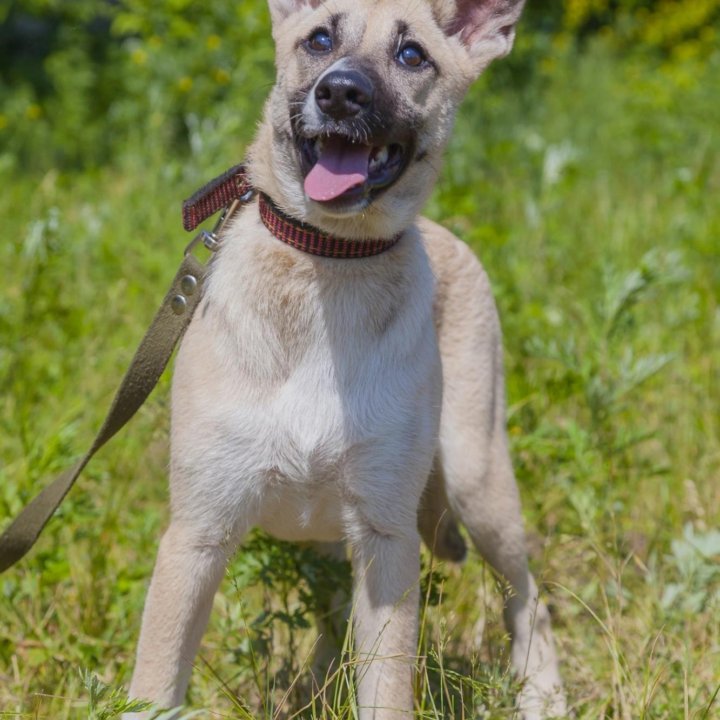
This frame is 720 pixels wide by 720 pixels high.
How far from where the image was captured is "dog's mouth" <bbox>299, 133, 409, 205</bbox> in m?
2.56

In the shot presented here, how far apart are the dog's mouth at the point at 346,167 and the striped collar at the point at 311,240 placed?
13 centimetres

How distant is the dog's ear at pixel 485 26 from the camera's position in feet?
10.3

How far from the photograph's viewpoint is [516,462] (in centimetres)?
403

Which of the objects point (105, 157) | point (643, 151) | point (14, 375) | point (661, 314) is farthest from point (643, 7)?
point (14, 375)

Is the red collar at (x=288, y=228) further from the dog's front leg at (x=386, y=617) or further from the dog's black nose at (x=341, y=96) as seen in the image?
the dog's front leg at (x=386, y=617)

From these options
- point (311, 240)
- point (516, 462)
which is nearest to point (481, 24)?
point (311, 240)

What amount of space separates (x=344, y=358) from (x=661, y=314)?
3.06 m

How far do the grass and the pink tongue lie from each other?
3.08ft

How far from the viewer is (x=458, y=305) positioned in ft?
11.0

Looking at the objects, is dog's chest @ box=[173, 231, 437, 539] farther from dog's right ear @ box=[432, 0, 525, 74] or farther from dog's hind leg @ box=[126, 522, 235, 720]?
dog's right ear @ box=[432, 0, 525, 74]

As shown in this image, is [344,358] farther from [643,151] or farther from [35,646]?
[643,151]

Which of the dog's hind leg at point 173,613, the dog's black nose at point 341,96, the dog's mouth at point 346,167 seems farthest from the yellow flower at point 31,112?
the dog's hind leg at point 173,613

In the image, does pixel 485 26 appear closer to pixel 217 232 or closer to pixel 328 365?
pixel 217 232

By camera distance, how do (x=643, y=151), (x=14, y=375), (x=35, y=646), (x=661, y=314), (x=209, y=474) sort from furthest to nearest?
(x=643, y=151)
(x=661, y=314)
(x=14, y=375)
(x=35, y=646)
(x=209, y=474)
